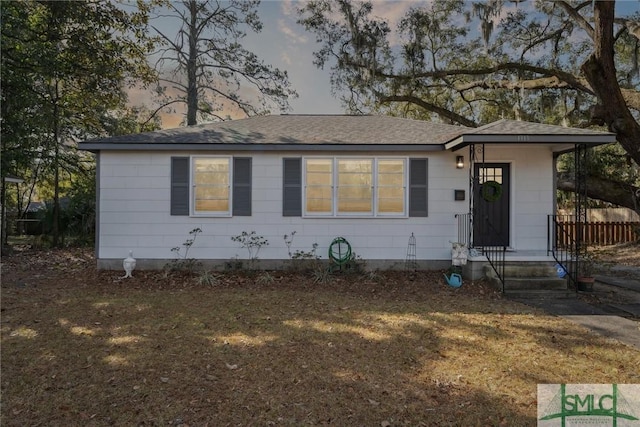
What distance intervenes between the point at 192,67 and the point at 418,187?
549 inches

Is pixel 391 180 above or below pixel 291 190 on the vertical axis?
above

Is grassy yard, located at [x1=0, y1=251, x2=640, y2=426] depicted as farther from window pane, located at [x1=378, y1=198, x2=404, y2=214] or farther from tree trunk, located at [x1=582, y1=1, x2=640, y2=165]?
tree trunk, located at [x1=582, y1=1, x2=640, y2=165]

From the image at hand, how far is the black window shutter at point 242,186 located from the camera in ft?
27.4

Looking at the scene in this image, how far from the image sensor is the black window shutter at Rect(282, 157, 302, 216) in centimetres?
837

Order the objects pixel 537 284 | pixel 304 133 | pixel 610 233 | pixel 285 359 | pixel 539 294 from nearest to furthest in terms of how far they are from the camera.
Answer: pixel 285 359 → pixel 539 294 → pixel 537 284 → pixel 304 133 → pixel 610 233

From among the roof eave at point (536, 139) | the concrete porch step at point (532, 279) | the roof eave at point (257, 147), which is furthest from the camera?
the roof eave at point (257, 147)

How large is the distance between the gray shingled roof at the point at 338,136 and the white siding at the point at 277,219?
0.29 m

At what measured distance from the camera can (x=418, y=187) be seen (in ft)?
27.3

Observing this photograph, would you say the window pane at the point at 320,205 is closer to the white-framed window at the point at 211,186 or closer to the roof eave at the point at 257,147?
the roof eave at the point at 257,147

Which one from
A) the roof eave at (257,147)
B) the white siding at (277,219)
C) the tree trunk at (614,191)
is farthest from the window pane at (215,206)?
the tree trunk at (614,191)

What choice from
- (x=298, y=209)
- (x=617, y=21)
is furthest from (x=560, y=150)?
(x=617, y=21)

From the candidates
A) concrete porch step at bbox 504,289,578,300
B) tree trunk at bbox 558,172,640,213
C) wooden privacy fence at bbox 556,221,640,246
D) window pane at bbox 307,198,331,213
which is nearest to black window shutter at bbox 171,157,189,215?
window pane at bbox 307,198,331,213

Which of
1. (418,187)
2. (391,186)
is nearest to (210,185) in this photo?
(391,186)

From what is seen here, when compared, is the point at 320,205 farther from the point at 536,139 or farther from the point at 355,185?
the point at 536,139
